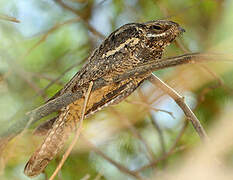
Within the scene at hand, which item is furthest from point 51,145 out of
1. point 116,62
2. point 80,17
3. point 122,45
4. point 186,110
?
point 80,17

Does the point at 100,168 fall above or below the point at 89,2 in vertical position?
below

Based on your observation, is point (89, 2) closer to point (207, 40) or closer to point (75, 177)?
point (207, 40)

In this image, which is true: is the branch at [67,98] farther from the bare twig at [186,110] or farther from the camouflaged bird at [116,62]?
the camouflaged bird at [116,62]

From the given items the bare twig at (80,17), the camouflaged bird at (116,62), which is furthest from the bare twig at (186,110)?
the bare twig at (80,17)

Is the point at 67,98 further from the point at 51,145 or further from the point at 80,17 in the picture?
the point at 80,17

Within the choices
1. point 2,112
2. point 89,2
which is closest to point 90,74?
point 2,112

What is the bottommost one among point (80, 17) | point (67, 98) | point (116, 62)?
point (67, 98)
